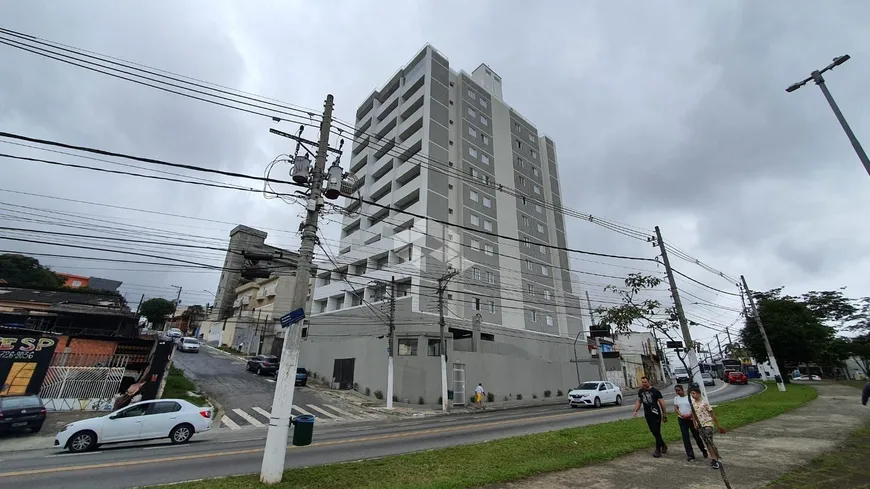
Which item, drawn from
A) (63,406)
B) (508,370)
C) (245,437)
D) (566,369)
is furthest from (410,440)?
(566,369)

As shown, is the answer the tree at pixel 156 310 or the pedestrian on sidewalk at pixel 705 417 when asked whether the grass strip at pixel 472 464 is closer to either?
the pedestrian on sidewalk at pixel 705 417

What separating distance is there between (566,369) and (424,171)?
24496 millimetres

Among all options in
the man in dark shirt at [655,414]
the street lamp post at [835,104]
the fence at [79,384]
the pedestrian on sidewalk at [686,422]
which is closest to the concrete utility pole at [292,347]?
the man in dark shirt at [655,414]

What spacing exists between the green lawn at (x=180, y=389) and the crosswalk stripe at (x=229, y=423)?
10.8 feet

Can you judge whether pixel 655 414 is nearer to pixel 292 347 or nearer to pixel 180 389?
pixel 292 347

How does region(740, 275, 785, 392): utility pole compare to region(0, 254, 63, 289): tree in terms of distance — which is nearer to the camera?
→ region(740, 275, 785, 392): utility pole

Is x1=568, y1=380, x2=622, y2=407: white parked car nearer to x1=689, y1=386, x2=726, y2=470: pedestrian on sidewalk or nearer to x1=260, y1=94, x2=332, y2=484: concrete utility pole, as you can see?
x1=689, y1=386, x2=726, y2=470: pedestrian on sidewalk

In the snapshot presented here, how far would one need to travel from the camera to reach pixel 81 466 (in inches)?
369

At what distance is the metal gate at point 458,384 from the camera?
27.9m

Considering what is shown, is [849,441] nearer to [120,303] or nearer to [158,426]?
[158,426]

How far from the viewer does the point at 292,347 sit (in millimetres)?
8070

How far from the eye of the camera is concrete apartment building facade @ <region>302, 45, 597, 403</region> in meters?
31.4

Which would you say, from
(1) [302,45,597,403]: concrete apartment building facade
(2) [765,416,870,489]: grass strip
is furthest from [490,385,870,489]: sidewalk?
(1) [302,45,597,403]: concrete apartment building facade

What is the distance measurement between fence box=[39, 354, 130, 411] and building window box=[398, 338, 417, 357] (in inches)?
683
